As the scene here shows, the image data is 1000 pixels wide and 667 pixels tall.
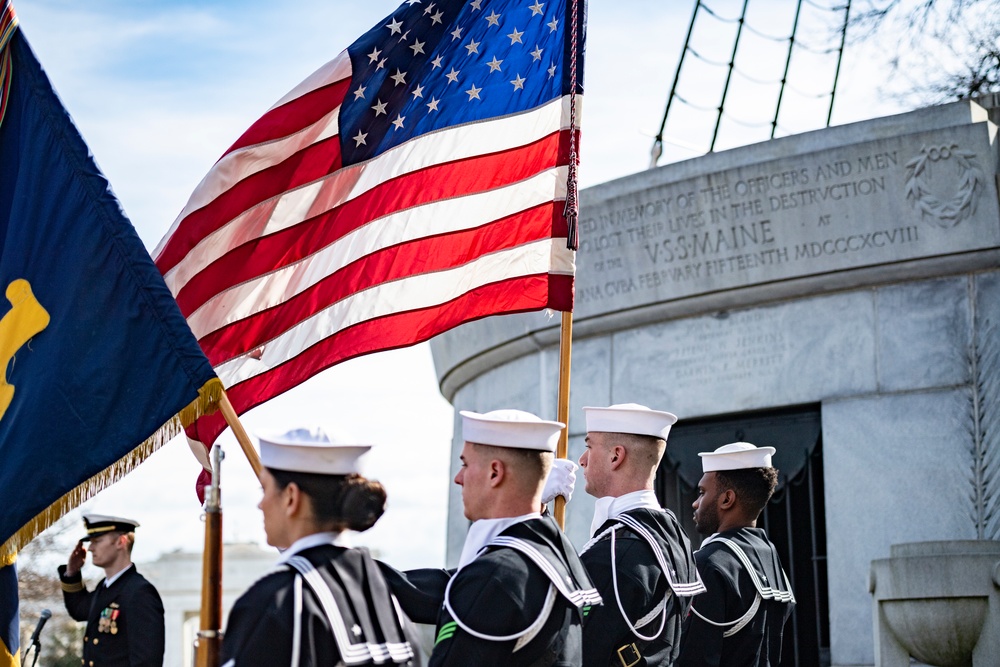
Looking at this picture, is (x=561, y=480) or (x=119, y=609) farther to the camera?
(x=119, y=609)

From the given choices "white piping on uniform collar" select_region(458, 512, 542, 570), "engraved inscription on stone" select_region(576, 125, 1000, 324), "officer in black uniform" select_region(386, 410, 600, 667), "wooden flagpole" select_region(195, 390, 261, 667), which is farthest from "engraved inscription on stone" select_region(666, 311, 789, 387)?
"wooden flagpole" select_region(195, 390, 261, 667)

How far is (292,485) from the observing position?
3.20 meters

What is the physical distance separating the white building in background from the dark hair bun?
18.4 metres

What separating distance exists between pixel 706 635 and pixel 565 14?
2915 millimetres

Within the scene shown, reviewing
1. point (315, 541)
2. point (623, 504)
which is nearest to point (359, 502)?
point (315, 541)

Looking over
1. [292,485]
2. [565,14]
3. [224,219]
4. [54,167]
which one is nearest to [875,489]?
[565,14]

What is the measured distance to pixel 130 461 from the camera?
475 centimetres

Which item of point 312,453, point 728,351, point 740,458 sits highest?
point 728,351

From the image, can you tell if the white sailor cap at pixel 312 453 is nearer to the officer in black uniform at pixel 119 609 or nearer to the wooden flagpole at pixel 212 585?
the wooden flagpole at pixel 212 585

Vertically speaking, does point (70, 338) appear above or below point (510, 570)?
above

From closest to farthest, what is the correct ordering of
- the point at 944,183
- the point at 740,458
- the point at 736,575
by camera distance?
the point at 736,575 → the point at 740,458 → the point at 944,183

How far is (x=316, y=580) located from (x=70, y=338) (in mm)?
2314

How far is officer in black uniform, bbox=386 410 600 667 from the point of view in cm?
362

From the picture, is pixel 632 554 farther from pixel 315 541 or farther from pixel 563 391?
pixel 315 541
